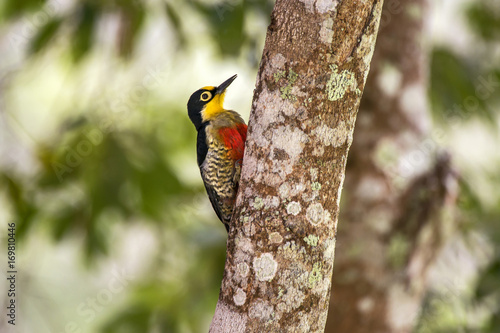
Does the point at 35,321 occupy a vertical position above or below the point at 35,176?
below

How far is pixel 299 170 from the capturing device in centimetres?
194

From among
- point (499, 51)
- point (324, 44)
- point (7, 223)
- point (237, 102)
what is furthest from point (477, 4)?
point (7, 223)

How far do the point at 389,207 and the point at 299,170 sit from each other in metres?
2.71

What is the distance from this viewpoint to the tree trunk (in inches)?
172

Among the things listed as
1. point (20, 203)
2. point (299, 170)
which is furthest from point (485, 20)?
point (20, 203)

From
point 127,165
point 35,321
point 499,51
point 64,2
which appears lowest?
point 35,321

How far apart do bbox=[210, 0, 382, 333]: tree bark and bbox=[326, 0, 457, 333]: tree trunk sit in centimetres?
253

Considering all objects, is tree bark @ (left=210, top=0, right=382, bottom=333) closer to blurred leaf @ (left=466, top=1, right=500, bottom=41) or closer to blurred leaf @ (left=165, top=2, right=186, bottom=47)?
blurred leaf @ (left=165, top=2, right=186, bottom=47)

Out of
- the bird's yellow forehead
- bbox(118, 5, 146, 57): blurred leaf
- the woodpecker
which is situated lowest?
the woodpecker

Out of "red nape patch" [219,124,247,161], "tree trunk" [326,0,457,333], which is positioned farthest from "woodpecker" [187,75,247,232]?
"tree trunk" [326,0,457,333]

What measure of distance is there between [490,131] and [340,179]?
4.16 meters

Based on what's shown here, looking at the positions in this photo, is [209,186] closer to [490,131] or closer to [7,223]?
[7,223]

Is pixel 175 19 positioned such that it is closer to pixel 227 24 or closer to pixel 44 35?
pixel 227 24

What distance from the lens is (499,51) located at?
235 inches
